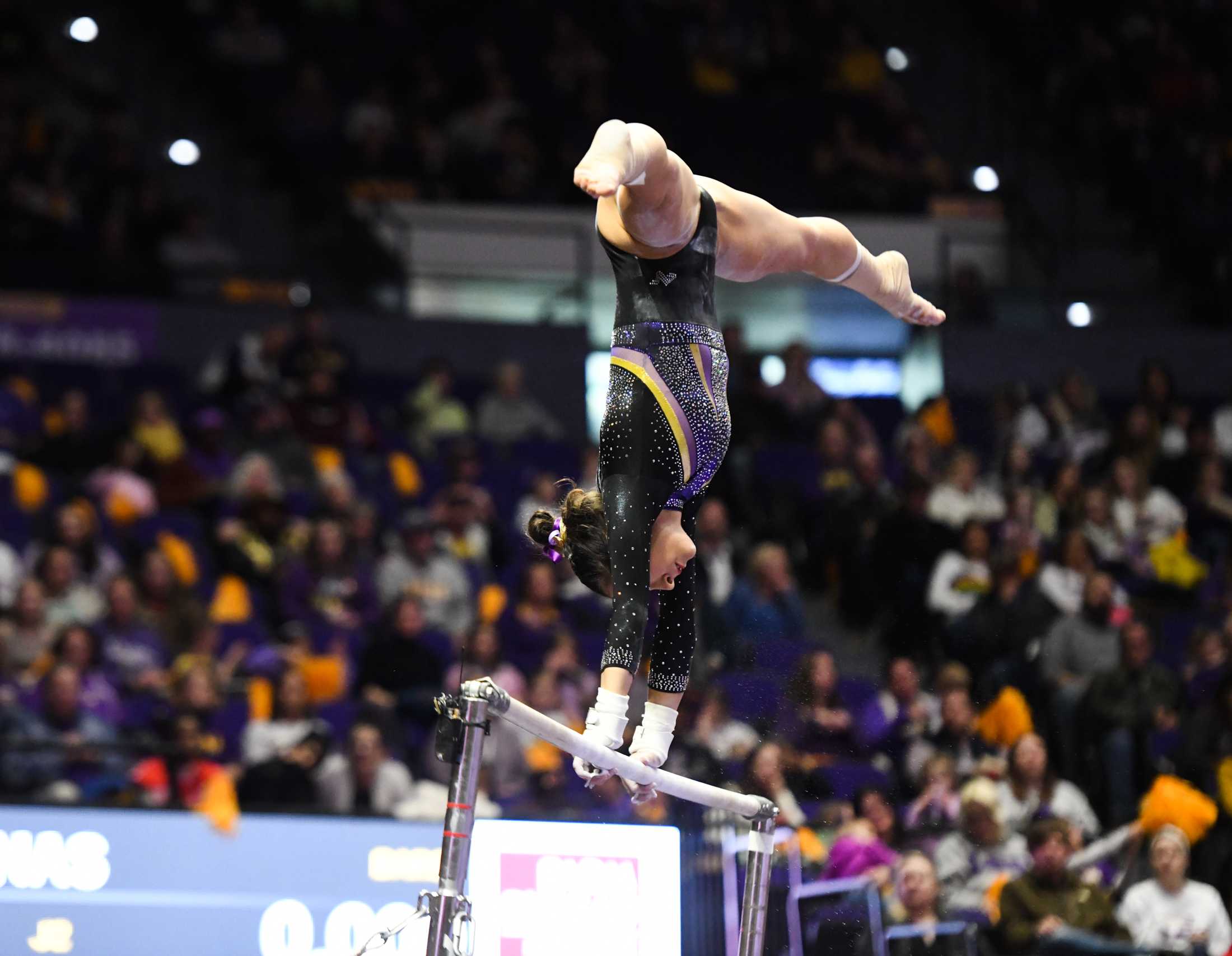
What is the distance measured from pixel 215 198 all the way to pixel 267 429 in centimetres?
377

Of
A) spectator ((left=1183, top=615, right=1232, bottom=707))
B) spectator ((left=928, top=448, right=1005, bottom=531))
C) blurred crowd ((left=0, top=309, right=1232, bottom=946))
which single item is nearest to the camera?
blurred crowd ((left=0, top=309, right=1232, bottom=946))

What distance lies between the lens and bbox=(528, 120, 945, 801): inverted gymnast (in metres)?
4.10

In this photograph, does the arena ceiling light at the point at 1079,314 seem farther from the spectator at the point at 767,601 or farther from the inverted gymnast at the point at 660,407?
the inverted gymnast at the point at 660,407

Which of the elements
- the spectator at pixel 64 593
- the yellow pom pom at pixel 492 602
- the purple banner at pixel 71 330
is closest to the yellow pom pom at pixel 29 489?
the spectator at pixel 64 593

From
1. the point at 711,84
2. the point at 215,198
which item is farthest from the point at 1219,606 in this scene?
the point at 215,198

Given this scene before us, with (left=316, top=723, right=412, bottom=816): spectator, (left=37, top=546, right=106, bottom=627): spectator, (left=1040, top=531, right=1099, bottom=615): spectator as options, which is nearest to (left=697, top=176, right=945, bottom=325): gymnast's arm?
(left=316, top=723, right=412, bottom=816): spectator

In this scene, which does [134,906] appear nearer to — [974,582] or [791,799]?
[791,799]

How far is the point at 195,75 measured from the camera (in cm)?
1421

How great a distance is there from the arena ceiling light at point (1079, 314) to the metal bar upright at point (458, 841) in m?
9.44

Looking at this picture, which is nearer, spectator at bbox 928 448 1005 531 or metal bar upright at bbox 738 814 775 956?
metal bar upright at bbox 738 814 775 956

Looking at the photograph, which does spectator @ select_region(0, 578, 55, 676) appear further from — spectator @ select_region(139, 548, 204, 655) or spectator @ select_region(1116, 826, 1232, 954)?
spectator @ select_region(1116, 826, 1232, 954)

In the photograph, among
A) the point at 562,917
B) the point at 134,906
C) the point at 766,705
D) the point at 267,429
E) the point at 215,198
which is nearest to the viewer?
the point at 766,705

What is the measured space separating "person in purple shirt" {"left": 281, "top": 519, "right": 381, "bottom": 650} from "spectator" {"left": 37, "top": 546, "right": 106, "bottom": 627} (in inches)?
40.6

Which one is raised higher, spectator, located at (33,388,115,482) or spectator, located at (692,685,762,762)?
spectator, located at (33,388,115,482)
